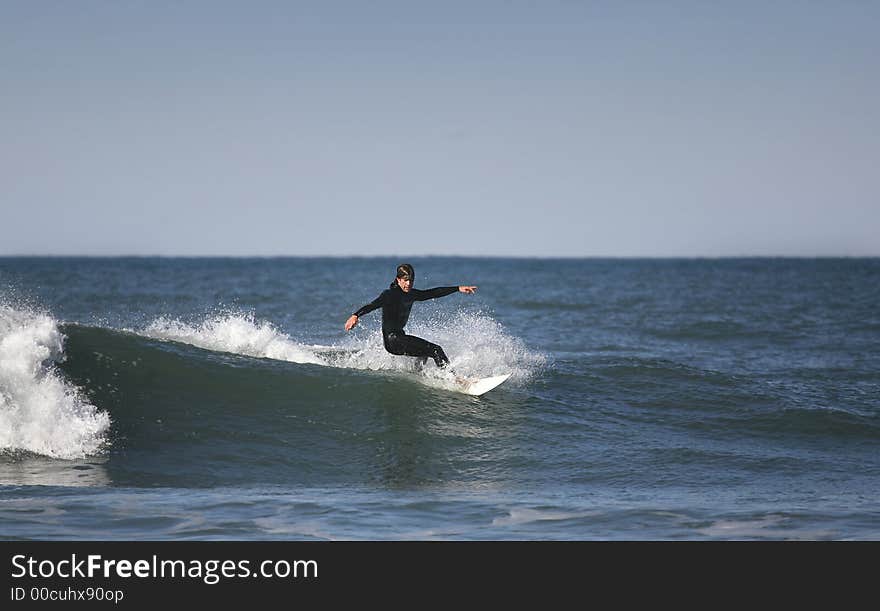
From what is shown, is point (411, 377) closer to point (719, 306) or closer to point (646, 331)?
point (646, 331)

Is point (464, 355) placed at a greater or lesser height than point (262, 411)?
greater

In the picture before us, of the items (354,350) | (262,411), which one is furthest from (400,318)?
(354,350)

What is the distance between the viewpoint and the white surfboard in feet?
43.1

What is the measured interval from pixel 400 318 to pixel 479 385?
1.62m

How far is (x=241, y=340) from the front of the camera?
1609 centimetres

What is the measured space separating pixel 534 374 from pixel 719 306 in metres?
25.6

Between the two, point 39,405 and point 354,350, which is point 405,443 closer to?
point 39,405

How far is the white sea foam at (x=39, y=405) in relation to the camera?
33.4 ft

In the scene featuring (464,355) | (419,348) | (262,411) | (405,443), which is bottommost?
(405,443)

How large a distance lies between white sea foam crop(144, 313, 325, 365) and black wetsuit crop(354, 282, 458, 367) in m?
2.91

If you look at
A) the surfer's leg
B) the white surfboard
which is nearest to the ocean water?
the white surfboard
